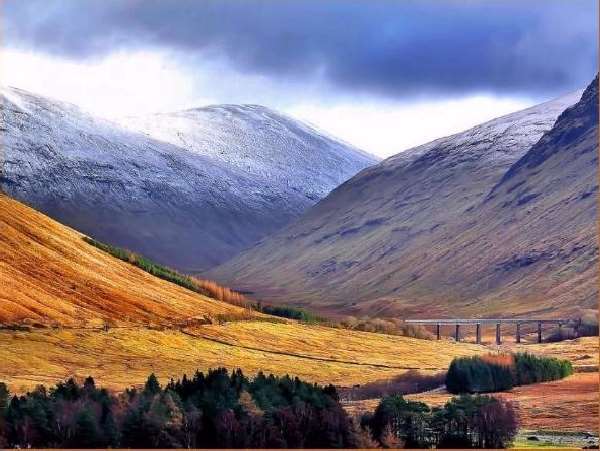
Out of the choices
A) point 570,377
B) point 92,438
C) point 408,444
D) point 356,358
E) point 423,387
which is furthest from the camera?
point 356,358

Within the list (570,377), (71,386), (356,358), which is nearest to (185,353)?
(356,358)

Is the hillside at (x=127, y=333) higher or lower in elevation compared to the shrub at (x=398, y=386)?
higher

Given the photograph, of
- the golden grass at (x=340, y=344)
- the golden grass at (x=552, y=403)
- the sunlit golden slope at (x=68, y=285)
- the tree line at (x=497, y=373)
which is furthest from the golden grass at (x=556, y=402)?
the sunlit golden slope at (x=68, y=285)

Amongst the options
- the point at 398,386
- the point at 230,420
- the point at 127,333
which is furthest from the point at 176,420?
the point at 127,333

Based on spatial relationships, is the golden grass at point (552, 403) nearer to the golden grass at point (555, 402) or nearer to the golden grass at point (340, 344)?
the golden grass at point (555, 402)

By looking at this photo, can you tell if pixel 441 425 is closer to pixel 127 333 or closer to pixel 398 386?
pixel 398 386

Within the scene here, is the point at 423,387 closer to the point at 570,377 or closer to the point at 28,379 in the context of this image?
the point at 570,377
